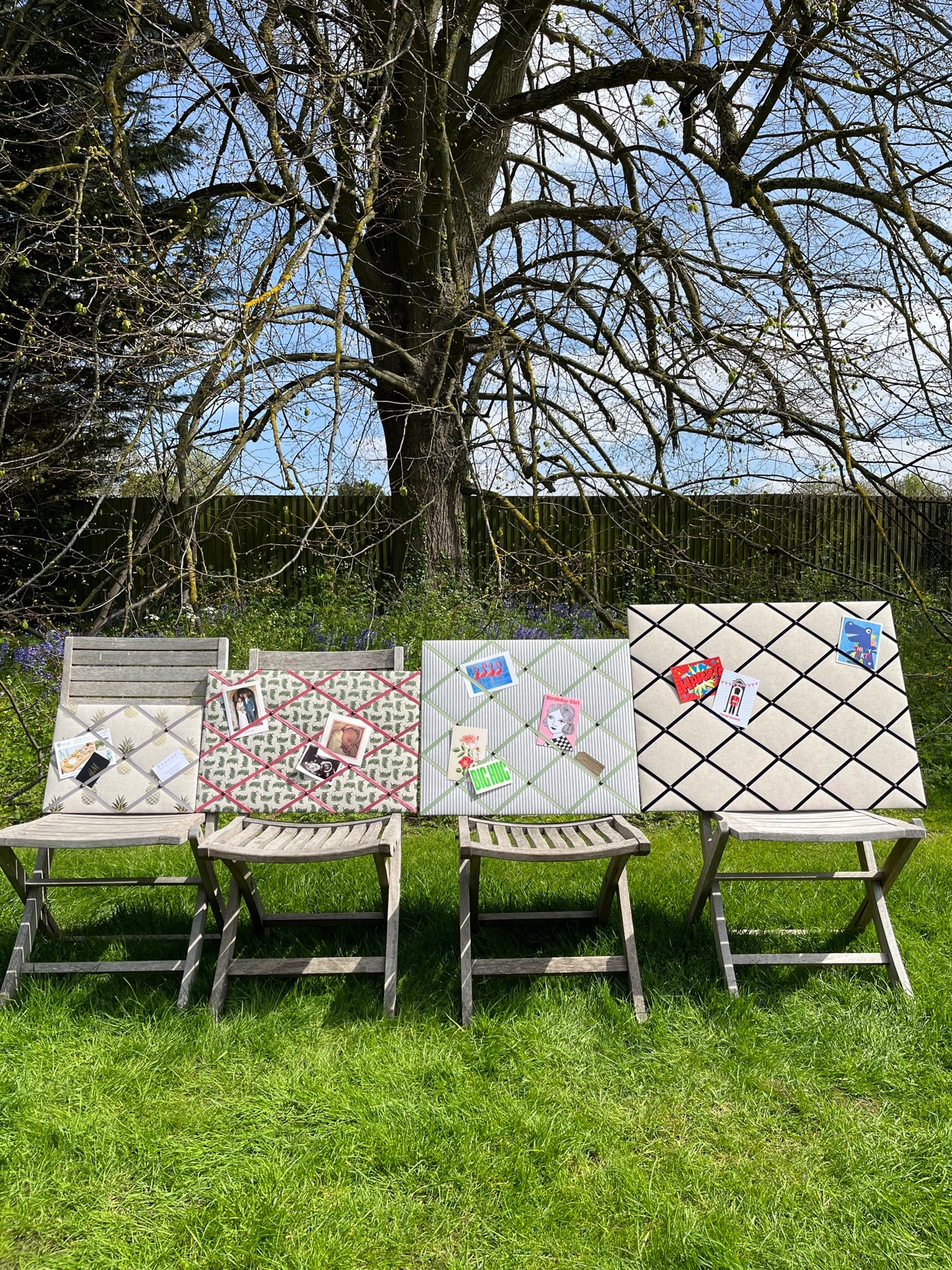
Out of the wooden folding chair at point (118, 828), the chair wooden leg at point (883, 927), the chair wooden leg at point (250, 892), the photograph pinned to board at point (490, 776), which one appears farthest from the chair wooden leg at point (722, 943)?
the wooden folding chair at point (118, 828)

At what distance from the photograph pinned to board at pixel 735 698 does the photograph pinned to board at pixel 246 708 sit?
1859mm

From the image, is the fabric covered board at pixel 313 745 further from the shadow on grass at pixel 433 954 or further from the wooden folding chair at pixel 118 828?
the shadow on grass at pixel 433 954

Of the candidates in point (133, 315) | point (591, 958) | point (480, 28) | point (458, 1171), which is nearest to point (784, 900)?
point (591, 958)

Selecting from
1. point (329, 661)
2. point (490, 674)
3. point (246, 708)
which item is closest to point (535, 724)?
point (490, 674)

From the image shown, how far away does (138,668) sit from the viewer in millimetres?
3795

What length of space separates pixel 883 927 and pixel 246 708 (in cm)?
264

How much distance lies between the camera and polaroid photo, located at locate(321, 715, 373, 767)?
140 inches

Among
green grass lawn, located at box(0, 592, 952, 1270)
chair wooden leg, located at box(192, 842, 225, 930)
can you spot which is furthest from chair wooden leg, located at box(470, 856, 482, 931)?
chair wooden leg, located at box(192, 842, 225, 930)

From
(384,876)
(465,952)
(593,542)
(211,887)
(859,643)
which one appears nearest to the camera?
(465,952)

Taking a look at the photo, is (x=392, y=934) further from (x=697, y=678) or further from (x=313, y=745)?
(x=697, y=678)

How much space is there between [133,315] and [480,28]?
435cm

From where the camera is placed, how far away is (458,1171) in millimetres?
2352

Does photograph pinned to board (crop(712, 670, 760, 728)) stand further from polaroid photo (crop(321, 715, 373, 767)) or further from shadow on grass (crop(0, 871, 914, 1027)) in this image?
polaroid photo (crop(321, 715, 373, 767))

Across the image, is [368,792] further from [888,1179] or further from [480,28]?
[480,28]
